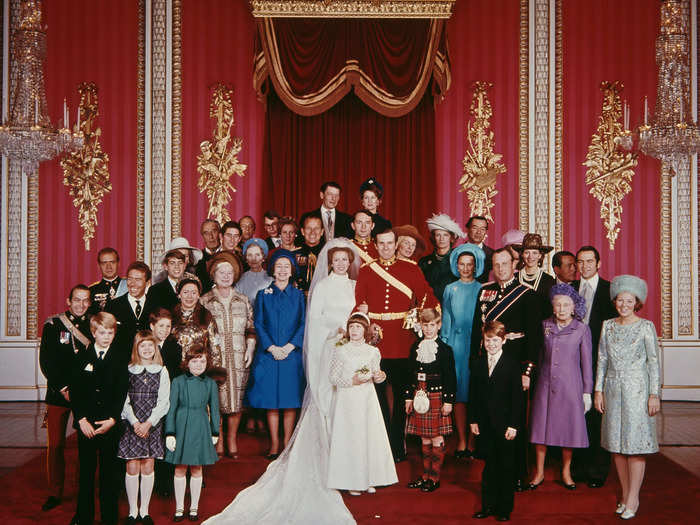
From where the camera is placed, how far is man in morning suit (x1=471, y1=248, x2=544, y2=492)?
503 cm

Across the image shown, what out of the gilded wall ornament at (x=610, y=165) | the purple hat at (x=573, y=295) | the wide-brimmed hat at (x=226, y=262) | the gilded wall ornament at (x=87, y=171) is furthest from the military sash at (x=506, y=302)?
the gilded wall ornament at (x=87, y=171)

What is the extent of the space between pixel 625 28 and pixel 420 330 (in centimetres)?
569

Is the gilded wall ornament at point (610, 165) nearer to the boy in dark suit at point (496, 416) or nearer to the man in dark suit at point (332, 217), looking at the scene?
the man in dark suit at point (332, 217)

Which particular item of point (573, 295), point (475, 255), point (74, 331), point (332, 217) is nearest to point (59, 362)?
point (74, 331)

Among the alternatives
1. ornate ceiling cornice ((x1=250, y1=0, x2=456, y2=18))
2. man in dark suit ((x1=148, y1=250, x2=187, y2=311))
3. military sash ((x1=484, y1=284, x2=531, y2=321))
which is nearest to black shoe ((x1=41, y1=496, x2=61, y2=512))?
man in dark suit ((x1=148, y1=250, x2=187, y2=311))

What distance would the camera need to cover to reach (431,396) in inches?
193

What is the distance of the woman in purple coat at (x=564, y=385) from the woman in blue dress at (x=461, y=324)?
2.06 feet

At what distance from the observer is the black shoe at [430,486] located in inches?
193

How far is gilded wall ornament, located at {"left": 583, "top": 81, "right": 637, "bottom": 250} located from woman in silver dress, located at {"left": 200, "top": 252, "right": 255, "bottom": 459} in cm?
515

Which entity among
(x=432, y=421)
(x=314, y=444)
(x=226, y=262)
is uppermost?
(x=226, y=262)

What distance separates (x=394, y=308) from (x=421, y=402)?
0.87 metres

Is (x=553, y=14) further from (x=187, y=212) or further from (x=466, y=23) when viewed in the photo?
(x=187, y=212)

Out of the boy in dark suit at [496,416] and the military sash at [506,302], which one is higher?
the military sash at [506,302]

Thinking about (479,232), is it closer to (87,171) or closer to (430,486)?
(430,486)
